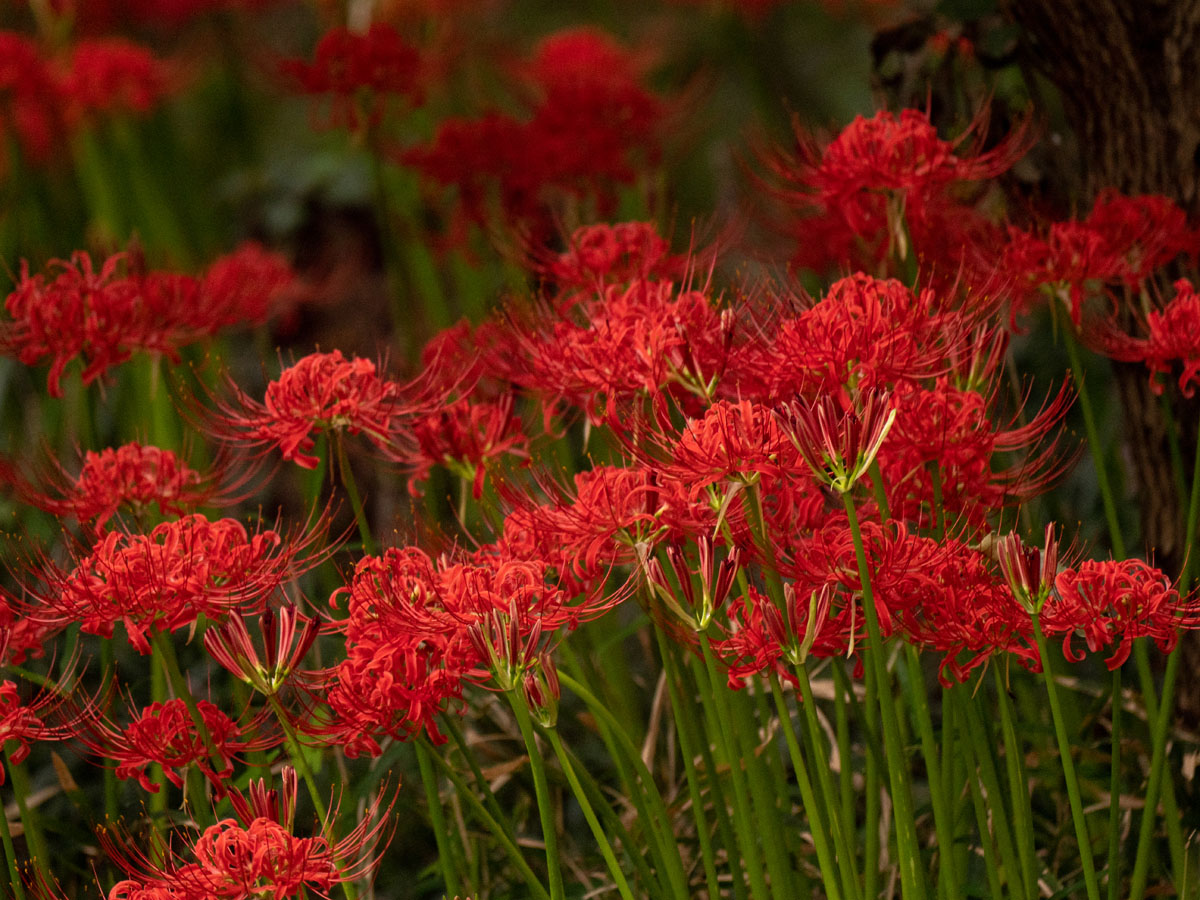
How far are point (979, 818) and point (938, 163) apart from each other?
618 millimetres

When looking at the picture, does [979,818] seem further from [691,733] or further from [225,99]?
[225,99]

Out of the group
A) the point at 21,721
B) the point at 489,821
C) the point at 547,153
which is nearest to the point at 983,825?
the point at 489,821

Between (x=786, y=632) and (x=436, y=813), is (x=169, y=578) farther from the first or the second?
(x=786, y=632)

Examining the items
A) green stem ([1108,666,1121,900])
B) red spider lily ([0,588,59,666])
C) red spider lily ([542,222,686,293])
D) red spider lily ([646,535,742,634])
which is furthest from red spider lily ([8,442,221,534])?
green stem ([1108,666,1121,900])

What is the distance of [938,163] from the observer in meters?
1.38

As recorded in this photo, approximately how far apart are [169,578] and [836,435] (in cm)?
52

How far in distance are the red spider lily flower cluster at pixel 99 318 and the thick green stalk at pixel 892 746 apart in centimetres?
85

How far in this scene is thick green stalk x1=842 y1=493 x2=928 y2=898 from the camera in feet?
3.16

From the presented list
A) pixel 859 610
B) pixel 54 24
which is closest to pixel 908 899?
pixel 859 610

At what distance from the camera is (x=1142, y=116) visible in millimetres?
1697

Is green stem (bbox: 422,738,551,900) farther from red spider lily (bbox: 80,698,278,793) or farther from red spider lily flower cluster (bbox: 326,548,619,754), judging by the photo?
red spider lily (bbox: 80,698,278,793)

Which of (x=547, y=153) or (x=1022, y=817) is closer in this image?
(x=1022, y=817)

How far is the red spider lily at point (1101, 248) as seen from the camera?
4.53ft

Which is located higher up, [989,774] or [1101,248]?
[1101,248]
